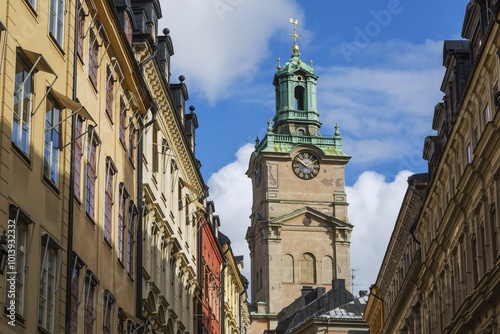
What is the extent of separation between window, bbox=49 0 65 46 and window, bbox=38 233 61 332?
4502 mm

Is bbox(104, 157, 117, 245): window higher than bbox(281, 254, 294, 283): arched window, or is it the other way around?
bbox(281, 254, 294, 283): arched window

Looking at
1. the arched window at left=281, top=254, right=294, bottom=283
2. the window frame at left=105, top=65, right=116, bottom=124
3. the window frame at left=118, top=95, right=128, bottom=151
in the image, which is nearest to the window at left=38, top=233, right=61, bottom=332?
the window frame at left=105, top=65, right=116, bottom=124

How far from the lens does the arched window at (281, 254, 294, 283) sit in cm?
13188

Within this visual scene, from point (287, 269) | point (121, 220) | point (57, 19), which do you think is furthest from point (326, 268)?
point (57, 19)

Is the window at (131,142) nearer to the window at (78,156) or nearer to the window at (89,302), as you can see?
the window at (89,302)

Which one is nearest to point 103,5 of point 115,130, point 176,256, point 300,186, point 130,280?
point 115,130

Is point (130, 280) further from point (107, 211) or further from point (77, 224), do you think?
point (77, 224)

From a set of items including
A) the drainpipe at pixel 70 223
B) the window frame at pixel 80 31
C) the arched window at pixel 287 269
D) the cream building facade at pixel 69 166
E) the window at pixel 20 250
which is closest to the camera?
the window at pixel 20 250

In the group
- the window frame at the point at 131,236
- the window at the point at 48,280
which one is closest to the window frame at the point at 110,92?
the window frame at the point at 131,236

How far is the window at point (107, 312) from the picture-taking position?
101ft

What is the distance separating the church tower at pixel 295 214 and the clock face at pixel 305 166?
112 mm

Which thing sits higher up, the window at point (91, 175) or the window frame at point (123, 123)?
the window frame at point (123, 123)

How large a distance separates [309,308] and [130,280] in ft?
270

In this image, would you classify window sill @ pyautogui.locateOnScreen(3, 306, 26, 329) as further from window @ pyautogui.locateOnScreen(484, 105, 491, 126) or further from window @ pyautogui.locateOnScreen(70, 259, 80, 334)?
→ window @ pyautogui.locateOnScreen(484, 105, 491, 126)
